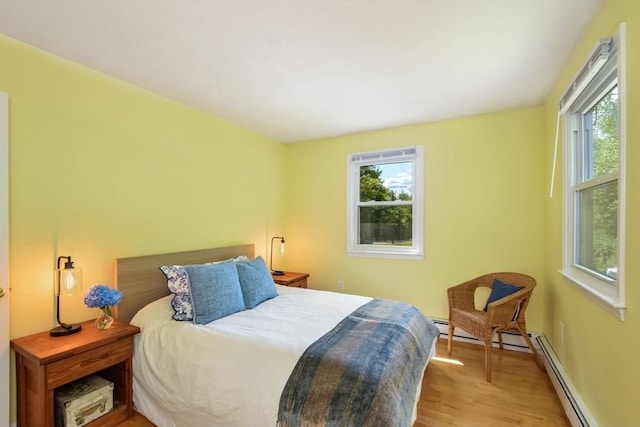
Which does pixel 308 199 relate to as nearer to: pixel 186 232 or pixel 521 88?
pixel 186 232

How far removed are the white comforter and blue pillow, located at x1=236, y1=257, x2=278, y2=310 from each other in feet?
0.78

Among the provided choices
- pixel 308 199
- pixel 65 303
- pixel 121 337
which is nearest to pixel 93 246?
pixel 65 303

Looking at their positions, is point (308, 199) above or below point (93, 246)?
above

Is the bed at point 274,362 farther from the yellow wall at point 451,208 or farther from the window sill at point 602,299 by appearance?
the yellow wall at point 451,208

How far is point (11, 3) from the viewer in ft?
5.28

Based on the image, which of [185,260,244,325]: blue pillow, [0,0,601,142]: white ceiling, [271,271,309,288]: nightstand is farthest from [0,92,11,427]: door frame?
[271,271,309,288]: nightstand

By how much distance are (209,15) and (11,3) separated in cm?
Answer: 97

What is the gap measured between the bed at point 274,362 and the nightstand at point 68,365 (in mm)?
98

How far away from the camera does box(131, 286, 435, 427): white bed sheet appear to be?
5.42 feet

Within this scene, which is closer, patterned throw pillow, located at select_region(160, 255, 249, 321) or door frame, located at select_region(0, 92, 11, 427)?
door frame, located at select_region(0, 92, 11, 427)

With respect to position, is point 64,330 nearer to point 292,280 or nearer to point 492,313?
point 292,280

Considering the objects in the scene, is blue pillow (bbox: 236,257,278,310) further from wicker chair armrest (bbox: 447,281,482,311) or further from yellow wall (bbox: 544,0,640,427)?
yellow wall (bbox: 544,0,640,427)

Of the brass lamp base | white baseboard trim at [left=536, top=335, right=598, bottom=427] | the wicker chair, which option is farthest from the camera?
the wicker chair

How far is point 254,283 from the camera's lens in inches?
109
